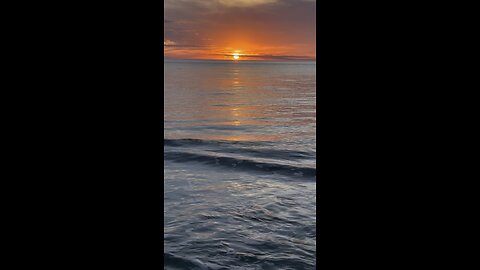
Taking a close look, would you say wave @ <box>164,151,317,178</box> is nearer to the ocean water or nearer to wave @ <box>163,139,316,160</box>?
the ocean water

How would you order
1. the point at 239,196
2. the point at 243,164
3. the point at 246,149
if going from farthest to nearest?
the point at 246,149 → the point at 243,164 → the point at 239,196

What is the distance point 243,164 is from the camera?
880cm

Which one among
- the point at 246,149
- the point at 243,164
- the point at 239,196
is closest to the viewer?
the point at 239,196

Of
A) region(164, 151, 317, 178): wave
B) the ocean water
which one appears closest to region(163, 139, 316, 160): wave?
the ocean water

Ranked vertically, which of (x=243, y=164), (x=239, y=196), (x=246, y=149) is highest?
Answer: (x=246, y=149)

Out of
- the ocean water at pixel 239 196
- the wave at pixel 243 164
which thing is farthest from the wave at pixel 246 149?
the wave at pixel 243 164

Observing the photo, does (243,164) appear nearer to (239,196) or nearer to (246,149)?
(246,149)

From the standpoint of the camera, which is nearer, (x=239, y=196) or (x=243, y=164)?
(x=239, y=196)

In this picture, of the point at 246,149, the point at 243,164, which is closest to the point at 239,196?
the point at 243,164

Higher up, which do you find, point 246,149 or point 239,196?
point 246,149

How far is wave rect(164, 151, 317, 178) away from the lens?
8039mm
